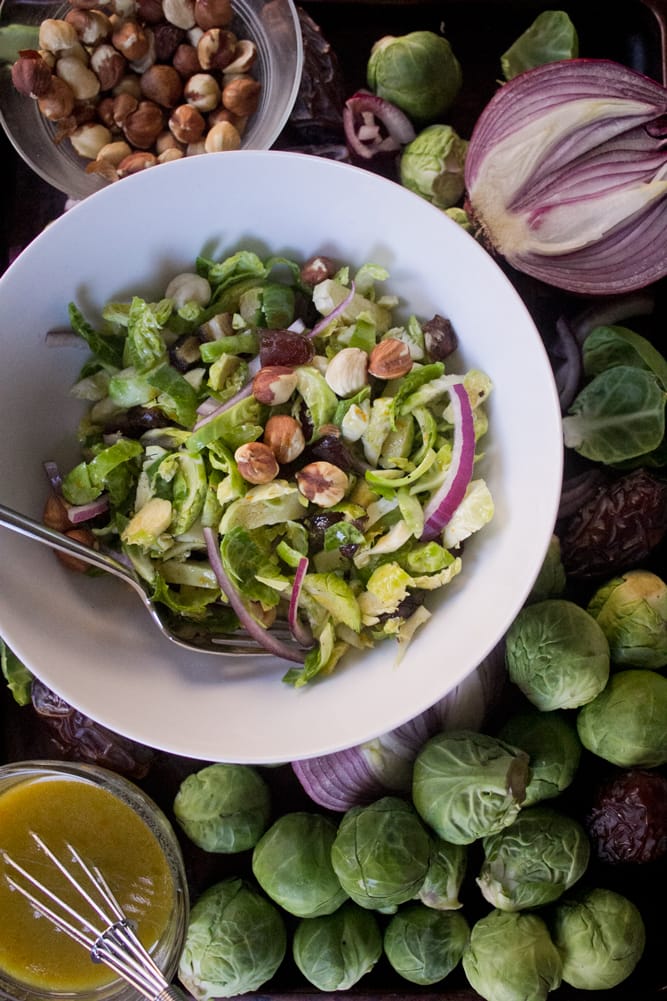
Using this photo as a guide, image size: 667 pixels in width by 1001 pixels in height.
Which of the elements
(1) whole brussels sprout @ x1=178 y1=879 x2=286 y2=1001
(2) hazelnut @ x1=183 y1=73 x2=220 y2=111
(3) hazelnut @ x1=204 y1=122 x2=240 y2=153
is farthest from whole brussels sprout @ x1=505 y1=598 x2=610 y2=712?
(2) hazelnut @ x1=183 y1=73 x2=220 y2=111

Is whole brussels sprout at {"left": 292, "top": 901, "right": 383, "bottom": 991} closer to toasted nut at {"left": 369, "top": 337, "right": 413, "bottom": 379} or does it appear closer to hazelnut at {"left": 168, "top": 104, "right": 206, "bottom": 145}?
toasted nut at {"left": 369, "top": 337, "right": 413, "bottom": 379}

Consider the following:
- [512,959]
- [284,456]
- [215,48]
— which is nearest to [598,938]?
[512,959]

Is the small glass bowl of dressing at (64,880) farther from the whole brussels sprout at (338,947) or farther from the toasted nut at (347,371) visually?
the toasted nut at (347,371)

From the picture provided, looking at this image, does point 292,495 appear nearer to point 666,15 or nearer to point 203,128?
point 203,128

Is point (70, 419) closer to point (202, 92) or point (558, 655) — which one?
point (202, 92)

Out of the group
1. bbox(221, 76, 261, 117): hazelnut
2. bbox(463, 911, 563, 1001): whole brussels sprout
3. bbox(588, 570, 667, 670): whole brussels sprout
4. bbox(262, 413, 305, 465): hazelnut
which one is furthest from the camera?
bbox(221, 76, 261, 117): hazelnut

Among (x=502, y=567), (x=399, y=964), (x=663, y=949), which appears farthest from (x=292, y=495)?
(x=663, y=949)
